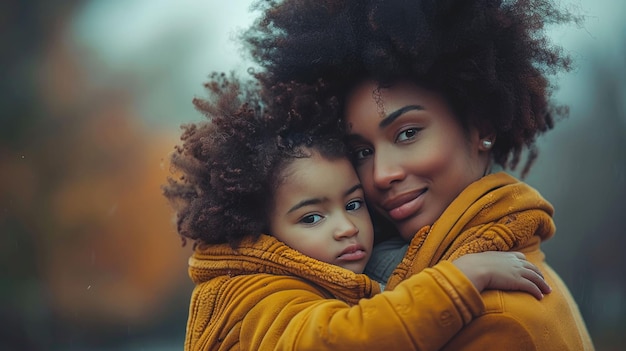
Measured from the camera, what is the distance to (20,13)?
19.5 feet

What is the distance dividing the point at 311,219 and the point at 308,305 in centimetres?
28

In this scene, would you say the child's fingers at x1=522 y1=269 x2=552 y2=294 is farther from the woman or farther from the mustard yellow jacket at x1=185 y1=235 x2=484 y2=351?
the mustard yellow jacket at x1=185 y1=235 x2=484 y2=351

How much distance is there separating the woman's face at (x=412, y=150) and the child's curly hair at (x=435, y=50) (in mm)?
49

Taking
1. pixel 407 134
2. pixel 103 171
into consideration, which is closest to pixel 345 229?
pixel 407 134

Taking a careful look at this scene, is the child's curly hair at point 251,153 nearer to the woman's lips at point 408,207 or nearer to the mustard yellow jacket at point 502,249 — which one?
the woman's lips at point 408,207

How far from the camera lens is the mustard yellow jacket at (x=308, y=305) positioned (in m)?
1.52

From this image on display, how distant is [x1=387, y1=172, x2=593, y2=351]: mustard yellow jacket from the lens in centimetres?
159

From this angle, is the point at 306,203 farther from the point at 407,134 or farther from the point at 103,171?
the point at 103,171

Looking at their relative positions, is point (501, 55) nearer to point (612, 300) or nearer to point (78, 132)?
point (78, 132)

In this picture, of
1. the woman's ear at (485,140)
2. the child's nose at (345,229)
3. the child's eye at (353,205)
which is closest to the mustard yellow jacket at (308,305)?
the child's nose at (345,229)

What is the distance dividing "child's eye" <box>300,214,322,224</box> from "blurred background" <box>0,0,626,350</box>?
12.0 ft

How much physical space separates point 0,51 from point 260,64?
4.43 m

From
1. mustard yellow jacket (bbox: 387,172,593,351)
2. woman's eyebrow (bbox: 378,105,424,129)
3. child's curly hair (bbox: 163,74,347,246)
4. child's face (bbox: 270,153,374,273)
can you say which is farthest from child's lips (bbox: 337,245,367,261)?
woman's eyebrow (bbox: 378,105,424,129)

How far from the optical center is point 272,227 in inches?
75.7
